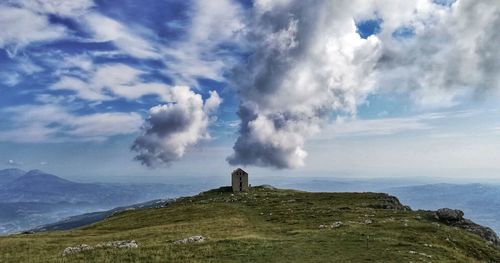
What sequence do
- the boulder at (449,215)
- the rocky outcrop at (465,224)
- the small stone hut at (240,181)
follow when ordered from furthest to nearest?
the small stone hut at (240,181) → the boulder at (449,215) → the rocky outcrop at (465,224)

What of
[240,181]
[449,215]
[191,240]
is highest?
[240,181]

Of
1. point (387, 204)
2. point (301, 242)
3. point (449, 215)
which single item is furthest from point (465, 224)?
point (301, 242)

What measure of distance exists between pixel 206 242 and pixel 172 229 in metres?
17.2

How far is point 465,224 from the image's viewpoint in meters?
60.5

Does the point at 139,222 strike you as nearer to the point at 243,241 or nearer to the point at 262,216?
the point at 262,216

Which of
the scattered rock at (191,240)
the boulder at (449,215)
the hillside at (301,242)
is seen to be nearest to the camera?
the hillside at (301,242)

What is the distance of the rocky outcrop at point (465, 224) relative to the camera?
56812 mm

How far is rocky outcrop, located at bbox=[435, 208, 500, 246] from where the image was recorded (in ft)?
186

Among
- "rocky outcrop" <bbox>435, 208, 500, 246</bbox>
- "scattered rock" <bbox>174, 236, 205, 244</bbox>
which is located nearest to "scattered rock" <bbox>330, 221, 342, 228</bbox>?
"rocky outcrop" <bbox>435, 208, 500, 246</bbox>

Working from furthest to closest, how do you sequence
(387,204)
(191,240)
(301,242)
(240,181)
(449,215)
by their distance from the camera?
1. (240,181)
2. (387,204)
3. (449,215)
4. (191,240)
5. (301,242)

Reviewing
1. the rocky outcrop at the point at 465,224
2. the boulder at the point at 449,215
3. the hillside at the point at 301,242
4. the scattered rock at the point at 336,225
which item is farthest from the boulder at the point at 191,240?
the boulder at the point at 449,215

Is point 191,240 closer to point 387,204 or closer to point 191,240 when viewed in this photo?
point 191,240

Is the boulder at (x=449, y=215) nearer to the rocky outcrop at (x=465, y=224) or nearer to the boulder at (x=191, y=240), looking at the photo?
the rocky outcrop at (x=465, y=224)

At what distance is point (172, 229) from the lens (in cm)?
6153
